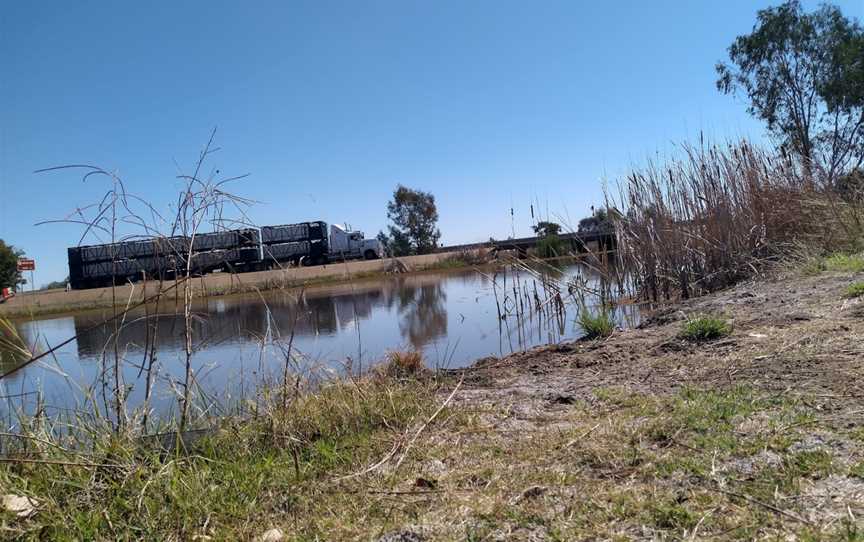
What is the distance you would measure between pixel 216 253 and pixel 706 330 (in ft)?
9.79

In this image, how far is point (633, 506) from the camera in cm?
147

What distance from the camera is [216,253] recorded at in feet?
9.08

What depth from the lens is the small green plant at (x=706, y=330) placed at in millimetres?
3455

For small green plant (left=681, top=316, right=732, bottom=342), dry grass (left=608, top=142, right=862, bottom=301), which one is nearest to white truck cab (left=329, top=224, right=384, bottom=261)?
dry grass (left=608, top=142, right=862, bottom=301)

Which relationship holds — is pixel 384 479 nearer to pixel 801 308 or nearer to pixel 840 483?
pixel 840 483

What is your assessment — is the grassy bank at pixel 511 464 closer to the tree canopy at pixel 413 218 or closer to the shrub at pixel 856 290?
the shrub at pixel 856 290

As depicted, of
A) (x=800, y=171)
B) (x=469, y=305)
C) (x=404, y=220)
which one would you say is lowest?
(x=469, y=305)

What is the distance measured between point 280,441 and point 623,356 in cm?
223

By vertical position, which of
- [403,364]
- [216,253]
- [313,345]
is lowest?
[313,345]

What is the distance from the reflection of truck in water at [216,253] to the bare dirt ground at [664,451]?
4.12 ft

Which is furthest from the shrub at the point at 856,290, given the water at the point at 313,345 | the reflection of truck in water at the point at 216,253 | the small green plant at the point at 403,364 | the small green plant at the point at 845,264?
the reflection of truck in water at the point at 216,253

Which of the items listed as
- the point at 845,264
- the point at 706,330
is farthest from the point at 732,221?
the point at 706,330

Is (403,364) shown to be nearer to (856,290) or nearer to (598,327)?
(598,327)

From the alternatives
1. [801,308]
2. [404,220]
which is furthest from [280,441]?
[404,220]
